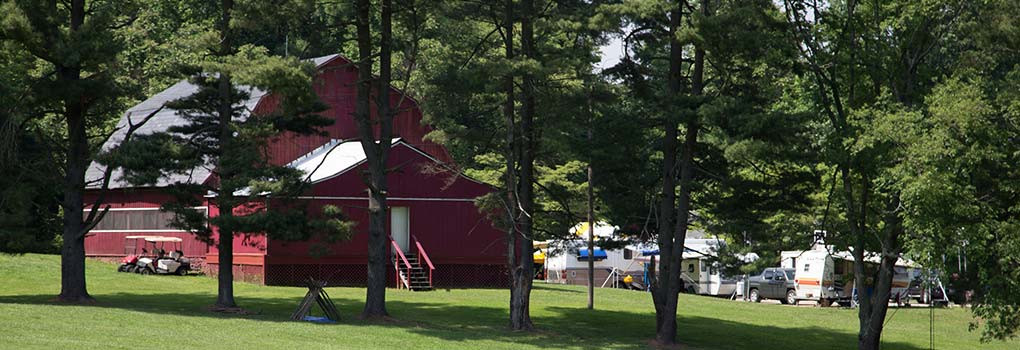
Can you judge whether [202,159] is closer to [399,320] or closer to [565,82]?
[399,320]

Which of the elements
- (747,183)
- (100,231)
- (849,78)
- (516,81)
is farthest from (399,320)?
(100,231)

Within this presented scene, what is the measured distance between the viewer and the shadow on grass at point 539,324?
91.1ft

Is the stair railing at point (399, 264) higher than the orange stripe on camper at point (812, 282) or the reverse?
higher

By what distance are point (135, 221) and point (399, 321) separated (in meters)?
18.8

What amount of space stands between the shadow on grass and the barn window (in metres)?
9.64

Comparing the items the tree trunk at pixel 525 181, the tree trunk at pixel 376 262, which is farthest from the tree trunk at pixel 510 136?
the tree trunk at pixel 376 262

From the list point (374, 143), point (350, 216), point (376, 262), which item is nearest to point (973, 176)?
point (374, 143)

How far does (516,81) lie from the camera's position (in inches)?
1192

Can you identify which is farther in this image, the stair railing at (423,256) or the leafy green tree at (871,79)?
the stair railing at (423,256)

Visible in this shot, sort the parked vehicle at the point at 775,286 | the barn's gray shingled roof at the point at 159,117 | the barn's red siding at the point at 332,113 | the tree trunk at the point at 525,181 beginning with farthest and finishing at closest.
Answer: the parked vehicle at the point at 775,286 → the barn's red siding at the point at 332,113 → the barn's gray shingled roof at the point at 159,117 → the tree trunk at the point at 525,181

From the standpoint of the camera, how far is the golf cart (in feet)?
135

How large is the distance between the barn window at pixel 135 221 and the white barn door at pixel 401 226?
26.4 ft

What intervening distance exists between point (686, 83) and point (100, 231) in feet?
83.3

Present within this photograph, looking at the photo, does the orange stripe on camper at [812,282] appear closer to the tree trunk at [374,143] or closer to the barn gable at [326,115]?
the barn gable at [326,115]
